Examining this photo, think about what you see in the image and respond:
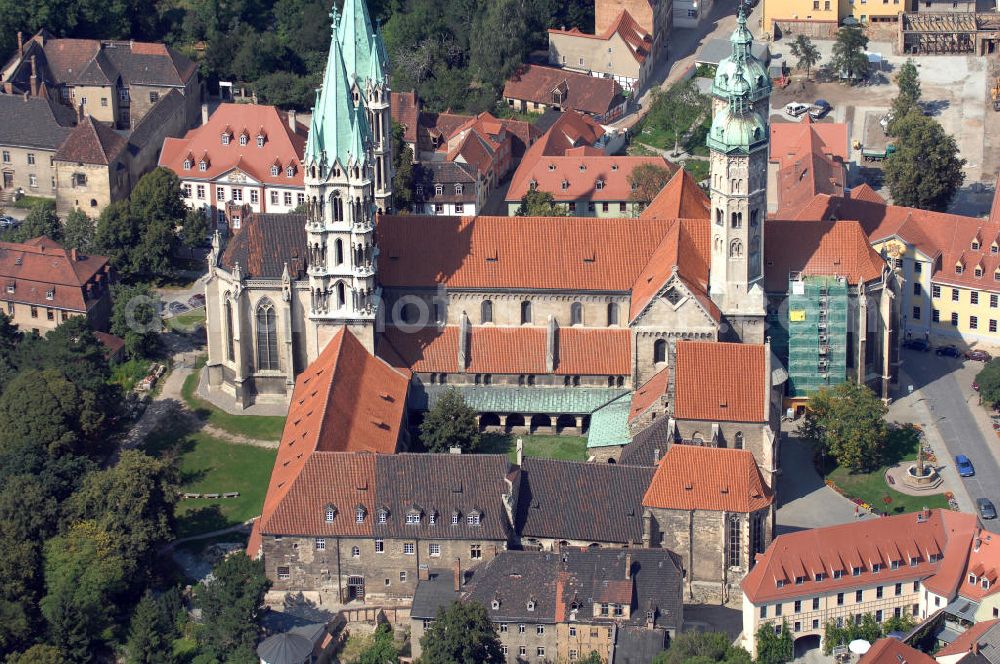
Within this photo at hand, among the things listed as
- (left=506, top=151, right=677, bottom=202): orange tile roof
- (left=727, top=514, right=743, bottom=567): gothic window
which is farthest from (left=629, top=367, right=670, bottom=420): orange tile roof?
(left=506, top=151, right=677, bottom=202): orange tile roof

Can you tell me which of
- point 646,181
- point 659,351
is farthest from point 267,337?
point 646,181

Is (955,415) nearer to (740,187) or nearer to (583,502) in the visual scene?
(740,187)

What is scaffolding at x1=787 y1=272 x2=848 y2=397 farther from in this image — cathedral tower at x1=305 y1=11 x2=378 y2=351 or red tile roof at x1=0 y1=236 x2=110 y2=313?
red tile roof at x1=0 y1=236 x2=110 y2=313

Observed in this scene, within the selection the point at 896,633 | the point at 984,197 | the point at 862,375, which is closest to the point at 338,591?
the point at 896,633

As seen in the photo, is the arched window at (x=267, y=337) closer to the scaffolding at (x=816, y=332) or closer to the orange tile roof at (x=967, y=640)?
the scaffolding at (x=816, y=332)

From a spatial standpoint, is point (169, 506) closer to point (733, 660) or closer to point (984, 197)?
point (733, 660)

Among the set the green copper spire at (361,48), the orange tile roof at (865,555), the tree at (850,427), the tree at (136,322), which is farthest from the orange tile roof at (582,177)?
the orange tile roof at (865,555)
